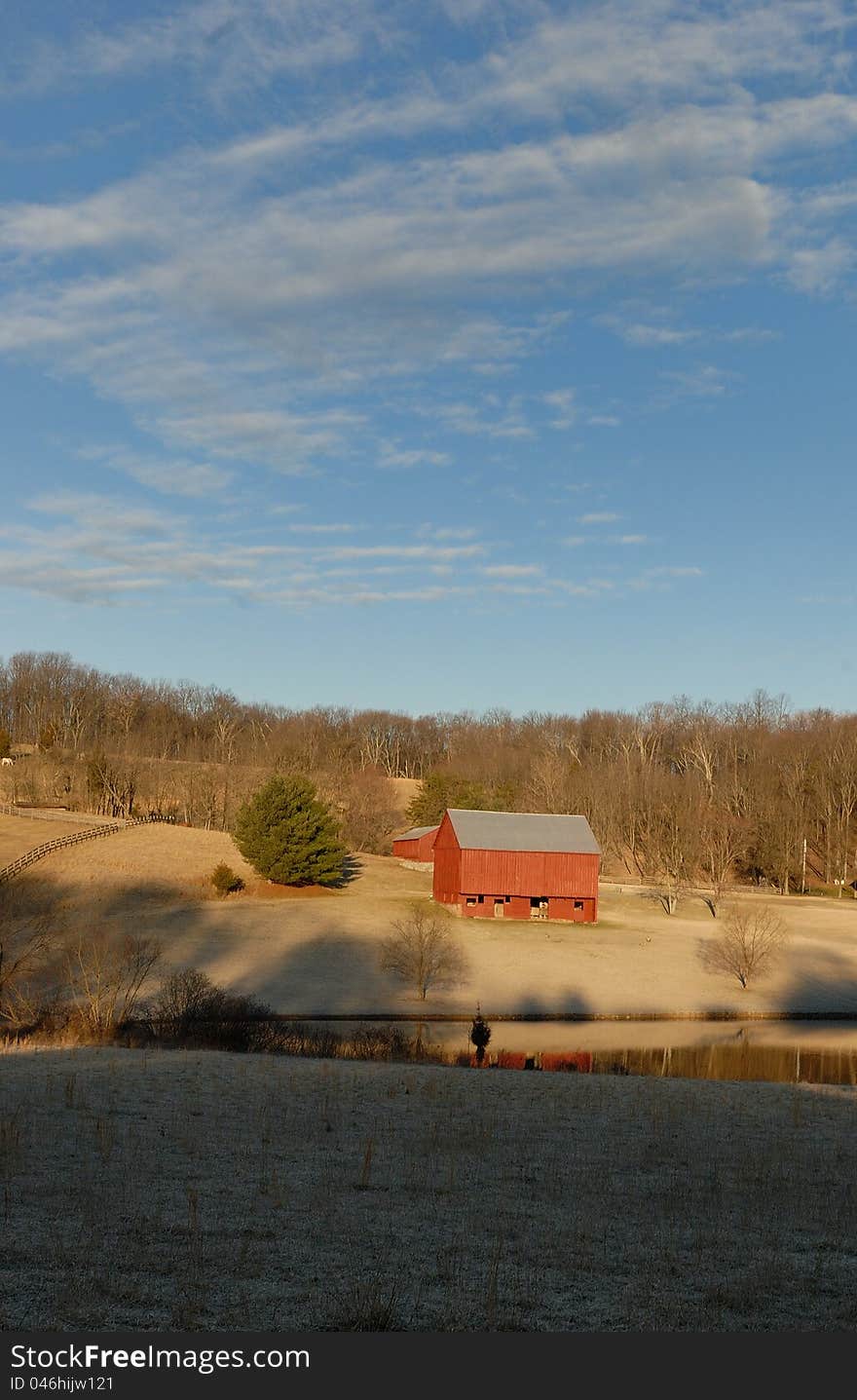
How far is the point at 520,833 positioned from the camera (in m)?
63.7

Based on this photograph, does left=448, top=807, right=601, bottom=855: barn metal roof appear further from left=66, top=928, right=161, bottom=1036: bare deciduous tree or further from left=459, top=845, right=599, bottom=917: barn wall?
left=66, top=928, right=161, bottom=1036: bare deciduous tree

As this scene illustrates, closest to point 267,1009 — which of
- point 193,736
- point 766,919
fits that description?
point 766,919

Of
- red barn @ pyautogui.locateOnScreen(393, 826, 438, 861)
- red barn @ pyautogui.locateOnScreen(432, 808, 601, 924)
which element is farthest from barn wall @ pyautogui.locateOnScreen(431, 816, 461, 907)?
red barn @ pyautogui.locateOnScreen(393, 826, 438, 861)

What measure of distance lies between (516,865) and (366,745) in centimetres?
7439

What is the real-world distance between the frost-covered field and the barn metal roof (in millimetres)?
42082

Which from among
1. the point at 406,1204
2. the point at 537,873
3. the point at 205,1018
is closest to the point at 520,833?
the point at 537,873

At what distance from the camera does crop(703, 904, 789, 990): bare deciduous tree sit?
153 ft

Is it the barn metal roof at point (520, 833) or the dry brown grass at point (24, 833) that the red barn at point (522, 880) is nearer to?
the barn metal roof at point (520, 833)

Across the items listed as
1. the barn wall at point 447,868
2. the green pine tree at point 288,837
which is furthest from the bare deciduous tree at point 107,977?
the barn wall at point 447,868

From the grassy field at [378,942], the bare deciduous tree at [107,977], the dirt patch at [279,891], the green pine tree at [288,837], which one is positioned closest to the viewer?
the bare deciduous tree at [107,977]

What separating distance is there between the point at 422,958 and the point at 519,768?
252 ft

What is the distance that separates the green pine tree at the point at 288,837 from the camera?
60.8 meters

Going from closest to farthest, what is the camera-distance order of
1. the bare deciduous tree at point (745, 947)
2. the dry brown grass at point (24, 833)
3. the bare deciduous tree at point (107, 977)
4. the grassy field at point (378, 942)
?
1. the bare deciduous tree at point (107, 977)
2. the grassy field at point (378, 942)
3. the bare deciduous tree at point (745, 947)
4. the dry brown grass at point (24, 833)

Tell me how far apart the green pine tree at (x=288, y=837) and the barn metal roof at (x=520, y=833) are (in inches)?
285
